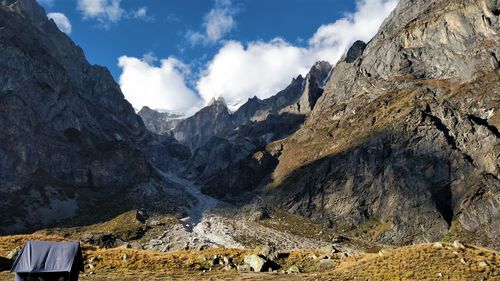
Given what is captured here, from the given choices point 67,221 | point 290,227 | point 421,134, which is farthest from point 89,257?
point 421,134

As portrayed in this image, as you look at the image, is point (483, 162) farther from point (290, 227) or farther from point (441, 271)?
point (441, 271)

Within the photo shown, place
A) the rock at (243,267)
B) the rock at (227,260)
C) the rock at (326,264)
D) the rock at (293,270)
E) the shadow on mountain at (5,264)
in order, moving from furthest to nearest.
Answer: the rock at (227,260) < the rock at (243,267) < the rock at (326,264) < the rock at (293,270) < the shadow on mountain at (5,264)

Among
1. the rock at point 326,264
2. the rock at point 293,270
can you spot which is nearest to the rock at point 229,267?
the rock at point 293,270

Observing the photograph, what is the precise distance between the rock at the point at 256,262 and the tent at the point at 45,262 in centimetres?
2128

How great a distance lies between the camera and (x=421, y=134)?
199 m

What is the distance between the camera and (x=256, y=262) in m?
50.5

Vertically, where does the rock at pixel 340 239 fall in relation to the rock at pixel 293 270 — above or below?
below

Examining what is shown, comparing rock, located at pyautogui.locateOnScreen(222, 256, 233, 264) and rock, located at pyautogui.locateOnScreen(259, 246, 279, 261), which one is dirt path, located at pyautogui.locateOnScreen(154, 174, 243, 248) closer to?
rock, located at pyautogui.locateOnScreen(259, 246, 279, 261)

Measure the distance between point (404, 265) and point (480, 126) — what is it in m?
164

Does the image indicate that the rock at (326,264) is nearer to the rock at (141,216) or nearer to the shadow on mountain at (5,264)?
the shadow on mountain at (5,264)

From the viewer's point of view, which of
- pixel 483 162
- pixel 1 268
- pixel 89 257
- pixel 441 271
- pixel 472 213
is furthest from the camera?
pixel 483 162

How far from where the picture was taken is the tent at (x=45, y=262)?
3191 cm

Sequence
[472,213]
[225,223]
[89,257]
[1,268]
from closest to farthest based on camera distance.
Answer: [1,268], [89,257], [472,213], [225,223]

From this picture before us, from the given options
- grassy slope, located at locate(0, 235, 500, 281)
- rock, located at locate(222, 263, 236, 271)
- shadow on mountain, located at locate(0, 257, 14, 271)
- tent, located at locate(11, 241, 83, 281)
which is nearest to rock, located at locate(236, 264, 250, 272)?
rock, located at locate(222, 263, 236, 271)
